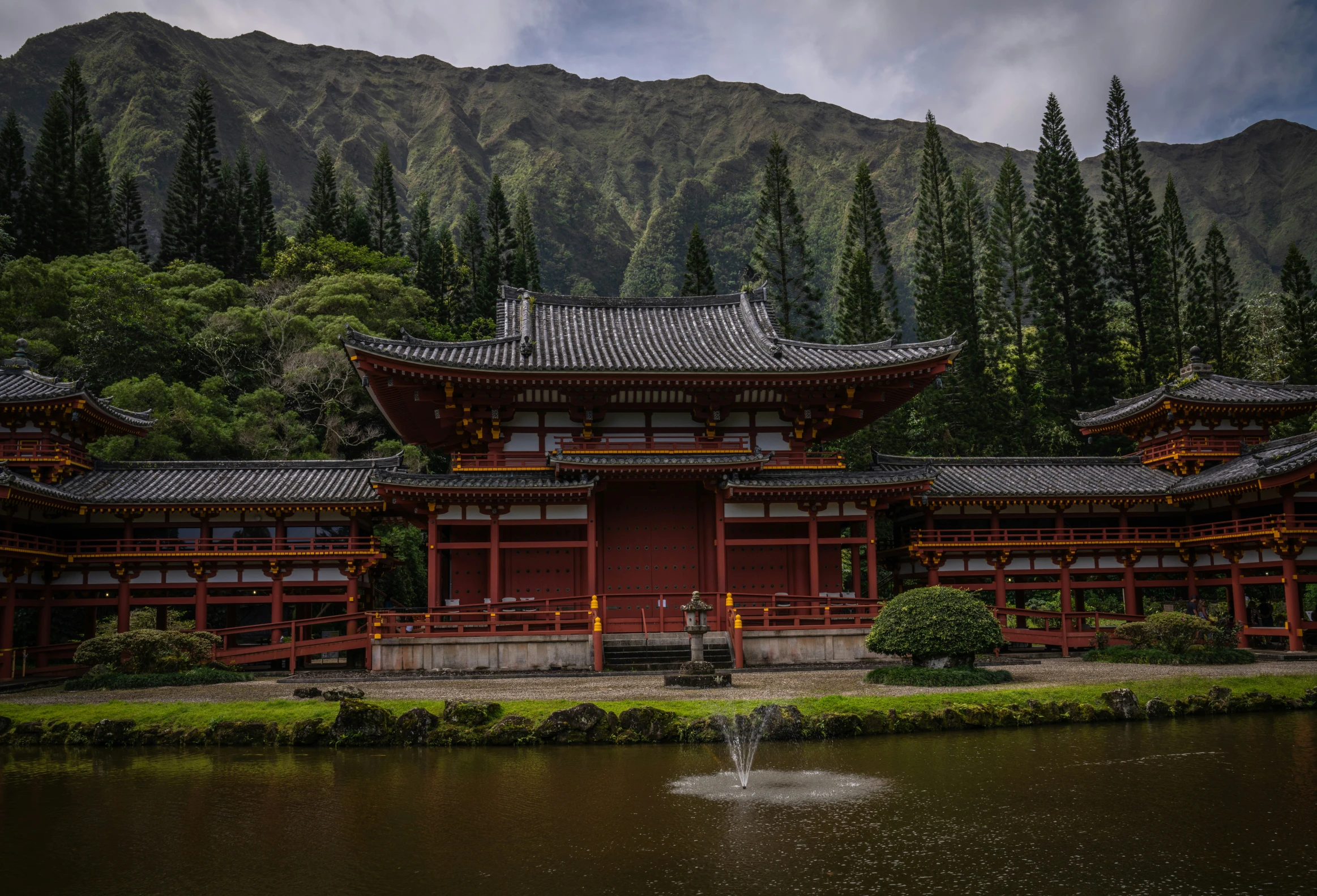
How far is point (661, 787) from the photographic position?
33.9ft

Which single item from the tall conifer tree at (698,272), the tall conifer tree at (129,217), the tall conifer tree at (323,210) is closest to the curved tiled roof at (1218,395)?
the tall conifer tree at (698,272)

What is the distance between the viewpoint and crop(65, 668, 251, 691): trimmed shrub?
1955 centimetres

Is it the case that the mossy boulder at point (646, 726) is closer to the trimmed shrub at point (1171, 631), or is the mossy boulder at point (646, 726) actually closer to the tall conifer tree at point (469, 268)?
the trimmed shrub at point (1171, 631)

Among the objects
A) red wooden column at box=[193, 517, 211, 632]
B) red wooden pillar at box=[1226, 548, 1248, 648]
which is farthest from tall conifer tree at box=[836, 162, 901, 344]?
red wooden column at box=[193, 517, 211, 632]

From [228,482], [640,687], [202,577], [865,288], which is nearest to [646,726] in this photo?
[640,687]

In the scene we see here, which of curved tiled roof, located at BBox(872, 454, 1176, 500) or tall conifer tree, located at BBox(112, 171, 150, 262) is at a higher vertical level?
tall conifer tree, located at BBox(112, 171, 150, 262)

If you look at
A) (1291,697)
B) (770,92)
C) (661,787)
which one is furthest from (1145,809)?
(770,92)

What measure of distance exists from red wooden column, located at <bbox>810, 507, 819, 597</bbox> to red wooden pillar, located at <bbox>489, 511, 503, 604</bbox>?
8273 mm

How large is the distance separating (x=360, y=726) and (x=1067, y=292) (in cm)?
4275

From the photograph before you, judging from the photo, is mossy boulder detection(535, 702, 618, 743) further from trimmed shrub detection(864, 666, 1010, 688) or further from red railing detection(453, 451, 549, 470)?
red railing detection(453, 451, 549, 470)

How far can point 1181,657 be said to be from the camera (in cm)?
2091

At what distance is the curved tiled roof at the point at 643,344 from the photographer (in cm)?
2428

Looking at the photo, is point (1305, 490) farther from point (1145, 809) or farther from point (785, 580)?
point (1145, 809)

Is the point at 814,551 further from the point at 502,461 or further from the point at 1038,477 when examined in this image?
the point at 502,461
